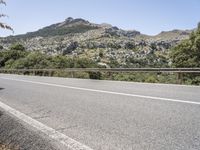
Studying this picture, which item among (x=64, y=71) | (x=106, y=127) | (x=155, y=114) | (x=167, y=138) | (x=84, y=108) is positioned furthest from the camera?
(x=64, y=71)

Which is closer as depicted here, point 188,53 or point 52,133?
point 52,133

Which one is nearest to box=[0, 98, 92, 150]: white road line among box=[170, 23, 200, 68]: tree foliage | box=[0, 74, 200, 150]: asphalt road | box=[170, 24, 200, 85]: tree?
box=[0, 74, 200, 150]: asphalt road

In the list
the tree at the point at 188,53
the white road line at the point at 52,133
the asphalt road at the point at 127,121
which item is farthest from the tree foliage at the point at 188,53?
the white road line at the point at 52,133

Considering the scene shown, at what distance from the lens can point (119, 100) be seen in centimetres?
1071

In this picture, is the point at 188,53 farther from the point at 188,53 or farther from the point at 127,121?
the point at 127,121

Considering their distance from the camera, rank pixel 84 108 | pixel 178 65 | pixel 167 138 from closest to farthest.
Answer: pixel 167 138 < pixel 84 108 < pixel 178 65

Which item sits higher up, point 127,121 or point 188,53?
point 188,53

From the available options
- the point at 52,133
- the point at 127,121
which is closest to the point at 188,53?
the point at 127,121

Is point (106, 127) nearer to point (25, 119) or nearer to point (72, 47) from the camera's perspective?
point (25, 119)

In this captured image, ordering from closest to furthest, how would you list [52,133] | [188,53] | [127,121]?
[52,133], [127,121], [188,53]

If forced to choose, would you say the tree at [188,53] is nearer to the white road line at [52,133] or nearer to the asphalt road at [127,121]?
the asphalt road at [127,121]

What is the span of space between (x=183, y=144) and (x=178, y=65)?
4110 centimetres

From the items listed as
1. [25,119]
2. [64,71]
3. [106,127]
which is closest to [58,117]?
[25,119]

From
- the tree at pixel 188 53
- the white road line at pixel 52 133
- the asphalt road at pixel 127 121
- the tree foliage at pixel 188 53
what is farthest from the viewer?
the tree foliage at pixel 188 53
